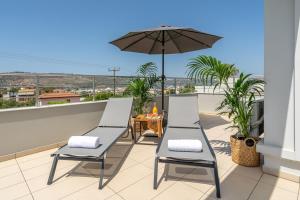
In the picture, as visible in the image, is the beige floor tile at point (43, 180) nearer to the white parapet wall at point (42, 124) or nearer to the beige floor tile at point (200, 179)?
the white parapet wall at point (42, 124)

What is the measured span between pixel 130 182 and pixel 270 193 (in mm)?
1687

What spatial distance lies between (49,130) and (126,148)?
1.58 m

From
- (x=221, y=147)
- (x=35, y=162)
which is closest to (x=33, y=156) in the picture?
(x=35, y=162)

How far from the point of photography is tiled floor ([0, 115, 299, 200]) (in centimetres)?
207

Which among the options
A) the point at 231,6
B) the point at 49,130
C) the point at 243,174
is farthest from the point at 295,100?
the point at 231,6

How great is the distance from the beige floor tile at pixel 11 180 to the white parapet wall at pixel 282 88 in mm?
3383

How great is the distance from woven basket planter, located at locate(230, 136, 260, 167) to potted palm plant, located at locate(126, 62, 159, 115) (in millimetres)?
2473

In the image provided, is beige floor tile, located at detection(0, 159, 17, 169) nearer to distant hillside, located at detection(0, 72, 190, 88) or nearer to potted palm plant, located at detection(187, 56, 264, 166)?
distant hillside, located at detection(0, 72, 190, 88)

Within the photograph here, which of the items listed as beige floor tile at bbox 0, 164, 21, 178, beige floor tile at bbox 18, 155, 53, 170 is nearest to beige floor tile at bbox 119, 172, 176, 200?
beige floor tile at bbox 18, 155, 53, 170

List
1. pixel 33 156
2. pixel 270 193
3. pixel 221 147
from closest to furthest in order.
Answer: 1. pixel 270 193
2. pixel 33 156
3. pixel 221 147

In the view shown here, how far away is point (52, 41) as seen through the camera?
82.2 feet

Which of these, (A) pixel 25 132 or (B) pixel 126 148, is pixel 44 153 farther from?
(B) pixel 126 148

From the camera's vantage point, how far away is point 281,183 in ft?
7.48

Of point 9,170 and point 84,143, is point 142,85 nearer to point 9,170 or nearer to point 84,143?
point 84,143
